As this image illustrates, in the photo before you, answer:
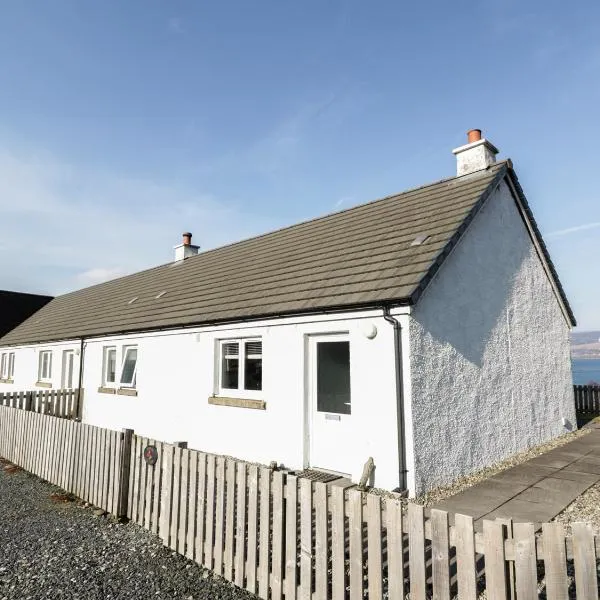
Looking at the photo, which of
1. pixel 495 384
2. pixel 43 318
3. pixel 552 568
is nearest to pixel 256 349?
pixel 495 384

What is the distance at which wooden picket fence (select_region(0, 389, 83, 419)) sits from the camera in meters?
13.7

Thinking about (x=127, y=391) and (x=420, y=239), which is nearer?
(x=420, y=239)

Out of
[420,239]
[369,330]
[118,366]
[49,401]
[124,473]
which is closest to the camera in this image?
[124,473]

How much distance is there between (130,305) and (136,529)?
38.0ft

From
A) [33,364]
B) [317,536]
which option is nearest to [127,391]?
[33,364]

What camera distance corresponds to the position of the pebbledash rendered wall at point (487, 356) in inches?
303

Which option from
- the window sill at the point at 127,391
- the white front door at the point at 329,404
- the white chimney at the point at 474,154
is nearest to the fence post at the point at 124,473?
the white front door at the point at 329,404

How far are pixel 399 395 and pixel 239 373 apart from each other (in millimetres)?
4191

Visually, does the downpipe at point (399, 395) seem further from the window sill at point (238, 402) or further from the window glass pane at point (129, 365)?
the window glass pane at point (129, 365)

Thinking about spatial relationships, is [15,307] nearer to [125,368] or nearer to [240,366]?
[125,368]

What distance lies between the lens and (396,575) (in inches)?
141

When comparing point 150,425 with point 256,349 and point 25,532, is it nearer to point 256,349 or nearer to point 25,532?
point 256,349

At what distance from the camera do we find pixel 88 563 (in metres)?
5.04

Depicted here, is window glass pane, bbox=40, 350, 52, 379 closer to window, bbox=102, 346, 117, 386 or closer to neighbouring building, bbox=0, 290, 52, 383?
window, bbox=102, 346, 117, 386
